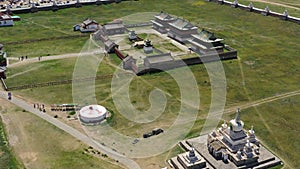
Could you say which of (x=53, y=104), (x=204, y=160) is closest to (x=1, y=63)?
(x=53, y=104)

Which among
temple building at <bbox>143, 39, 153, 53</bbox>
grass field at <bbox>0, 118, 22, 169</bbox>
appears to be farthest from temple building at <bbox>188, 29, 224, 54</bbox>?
grass field at <bbox>0, 118, 22, 169</bbox>

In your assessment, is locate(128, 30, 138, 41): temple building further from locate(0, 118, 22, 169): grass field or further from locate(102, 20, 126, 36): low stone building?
locate(0, 118, 22, 169): grass field

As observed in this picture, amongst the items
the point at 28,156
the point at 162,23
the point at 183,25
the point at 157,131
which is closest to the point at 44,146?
the point at 28,156

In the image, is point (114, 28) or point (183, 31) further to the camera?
point (114, 28)

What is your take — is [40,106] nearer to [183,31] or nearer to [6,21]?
[183,31]

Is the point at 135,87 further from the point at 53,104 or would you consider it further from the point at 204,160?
the point at 204,160
